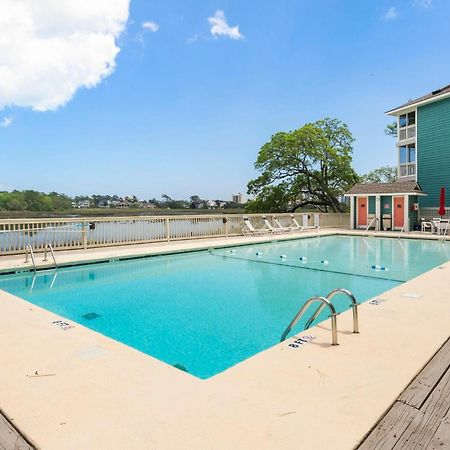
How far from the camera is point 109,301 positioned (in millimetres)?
5629

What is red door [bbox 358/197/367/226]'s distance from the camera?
60.3 feet

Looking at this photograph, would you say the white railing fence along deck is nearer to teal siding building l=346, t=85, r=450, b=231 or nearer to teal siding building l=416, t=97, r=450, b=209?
teal siding building l=346, t=85, r=450, b=231

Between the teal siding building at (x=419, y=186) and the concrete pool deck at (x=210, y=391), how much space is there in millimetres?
15254

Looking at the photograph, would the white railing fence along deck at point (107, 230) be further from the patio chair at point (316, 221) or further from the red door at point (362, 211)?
the red door at point (362, 211)

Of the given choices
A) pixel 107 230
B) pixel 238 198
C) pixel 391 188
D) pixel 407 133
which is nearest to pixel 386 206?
pixel 391 188

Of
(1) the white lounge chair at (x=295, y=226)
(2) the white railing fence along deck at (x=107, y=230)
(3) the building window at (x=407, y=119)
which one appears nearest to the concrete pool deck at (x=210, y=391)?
(2) the white railing fence along deck at (x=107, y=230)

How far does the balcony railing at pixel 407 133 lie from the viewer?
1972 cm

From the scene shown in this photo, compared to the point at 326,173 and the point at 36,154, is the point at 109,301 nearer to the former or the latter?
the point at 326,173

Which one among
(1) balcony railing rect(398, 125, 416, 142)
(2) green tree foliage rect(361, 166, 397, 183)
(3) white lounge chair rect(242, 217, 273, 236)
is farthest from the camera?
(2) green tree foliage rect(361, 166, 397, 183)

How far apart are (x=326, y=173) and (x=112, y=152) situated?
17778mm

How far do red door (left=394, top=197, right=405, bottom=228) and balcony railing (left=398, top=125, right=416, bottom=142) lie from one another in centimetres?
497

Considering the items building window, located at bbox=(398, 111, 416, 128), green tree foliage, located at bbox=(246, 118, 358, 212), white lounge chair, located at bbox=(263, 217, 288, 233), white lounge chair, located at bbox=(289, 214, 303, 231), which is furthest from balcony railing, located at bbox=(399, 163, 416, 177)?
white lounge chair, located at bbox=(263, 217, 288, 233)

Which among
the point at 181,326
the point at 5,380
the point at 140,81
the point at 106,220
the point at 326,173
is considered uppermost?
the point at 140,81

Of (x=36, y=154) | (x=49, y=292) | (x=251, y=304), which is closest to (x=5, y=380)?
(x=251, y=304)
